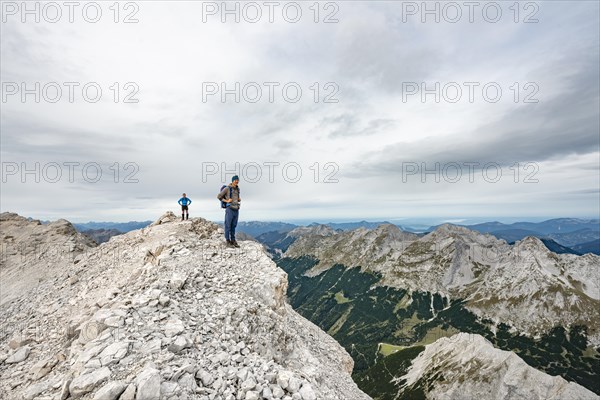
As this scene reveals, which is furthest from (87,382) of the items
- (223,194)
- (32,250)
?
(32,250)

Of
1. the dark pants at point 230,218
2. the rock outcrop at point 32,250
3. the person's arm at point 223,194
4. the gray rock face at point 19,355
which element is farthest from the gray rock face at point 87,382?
the rock outcrop at point 32,250

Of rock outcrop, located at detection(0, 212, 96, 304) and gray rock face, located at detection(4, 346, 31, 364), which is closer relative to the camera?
gray rock face, located at detection(4, 346, 31, 364)

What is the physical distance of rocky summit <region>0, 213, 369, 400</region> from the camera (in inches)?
381

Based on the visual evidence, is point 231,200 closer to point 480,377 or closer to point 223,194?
point 223,194

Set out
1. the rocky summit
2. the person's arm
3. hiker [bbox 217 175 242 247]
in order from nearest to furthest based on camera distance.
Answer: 1. the rocky summit
2. the person's arm
3. hiker [bbox 217 175 242 247]

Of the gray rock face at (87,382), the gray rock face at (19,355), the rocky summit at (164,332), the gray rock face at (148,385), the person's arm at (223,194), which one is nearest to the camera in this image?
the gray rock face at (148,385)

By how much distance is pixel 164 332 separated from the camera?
11.4 meters

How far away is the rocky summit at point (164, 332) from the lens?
381 inches

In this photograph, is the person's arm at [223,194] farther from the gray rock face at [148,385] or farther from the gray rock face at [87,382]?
the gray rock face at [148,385]

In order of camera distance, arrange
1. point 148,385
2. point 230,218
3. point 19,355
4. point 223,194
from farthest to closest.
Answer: point 230,218 < point 223,194 < point 19,355 < point 148,385

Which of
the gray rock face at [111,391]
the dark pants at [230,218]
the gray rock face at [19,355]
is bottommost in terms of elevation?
the gray rock face at [19,355]

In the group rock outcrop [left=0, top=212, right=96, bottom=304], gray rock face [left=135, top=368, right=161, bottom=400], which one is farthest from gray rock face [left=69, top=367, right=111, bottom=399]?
rock outcrop [left=0, top=212, right=96, bottom=304]

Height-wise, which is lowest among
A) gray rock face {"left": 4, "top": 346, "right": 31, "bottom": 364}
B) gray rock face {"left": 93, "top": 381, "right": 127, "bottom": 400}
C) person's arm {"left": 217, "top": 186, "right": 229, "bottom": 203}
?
gray rock face {"left": 4, "top": 346, "right": 31, "bottom": 364}

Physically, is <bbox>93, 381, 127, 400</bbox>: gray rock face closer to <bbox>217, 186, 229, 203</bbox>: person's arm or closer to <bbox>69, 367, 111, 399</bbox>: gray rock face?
<bbox>69, 367, 111, 399</bbox>: gray rock face
